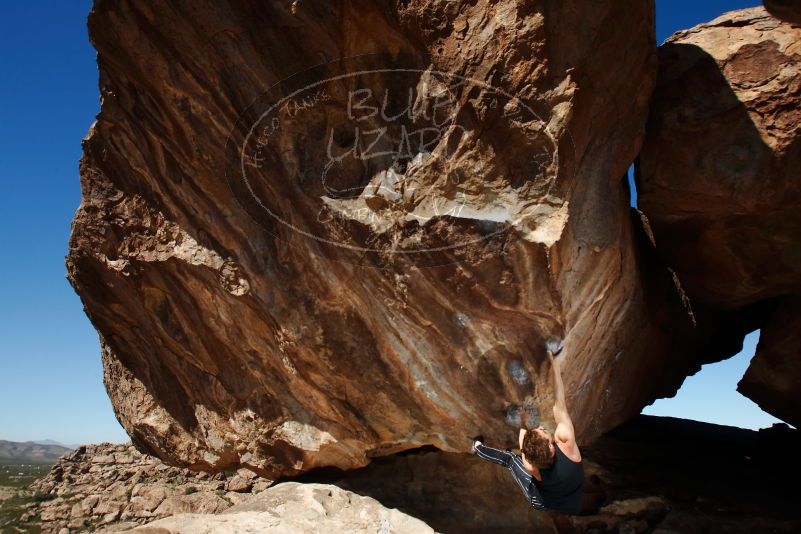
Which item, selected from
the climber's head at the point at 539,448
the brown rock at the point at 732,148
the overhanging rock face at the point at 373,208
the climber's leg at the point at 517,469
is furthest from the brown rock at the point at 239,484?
the brown rock at the point at 732,148

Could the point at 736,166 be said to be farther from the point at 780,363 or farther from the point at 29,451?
the point at 29,451

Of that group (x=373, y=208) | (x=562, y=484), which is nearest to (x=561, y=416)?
(x=562, y=484)

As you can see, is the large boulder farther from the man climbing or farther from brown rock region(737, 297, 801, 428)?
the man climbing

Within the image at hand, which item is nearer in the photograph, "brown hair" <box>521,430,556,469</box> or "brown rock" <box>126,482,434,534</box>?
"brown hair" <box>521,430,556,469</box>

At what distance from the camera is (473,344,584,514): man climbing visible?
4309 mm

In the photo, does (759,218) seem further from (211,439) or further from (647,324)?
(211,439)

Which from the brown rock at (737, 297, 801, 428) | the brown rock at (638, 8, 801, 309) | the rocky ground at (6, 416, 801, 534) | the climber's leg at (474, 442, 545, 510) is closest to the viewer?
the climber's leg at (474, 442, 545, 510)

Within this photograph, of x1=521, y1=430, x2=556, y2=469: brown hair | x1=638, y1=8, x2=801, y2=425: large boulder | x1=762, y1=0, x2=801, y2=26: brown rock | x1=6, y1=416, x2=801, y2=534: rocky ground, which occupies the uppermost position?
x1=762, y1=0, x2=801, y2=26: brown rock

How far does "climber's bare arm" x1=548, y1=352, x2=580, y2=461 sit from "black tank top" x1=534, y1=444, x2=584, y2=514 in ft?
0.28

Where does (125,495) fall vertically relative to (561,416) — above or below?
below

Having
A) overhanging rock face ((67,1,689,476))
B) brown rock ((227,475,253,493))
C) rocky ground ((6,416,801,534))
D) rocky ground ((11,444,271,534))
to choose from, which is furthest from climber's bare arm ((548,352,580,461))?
brown rock ((227,475,253,493))

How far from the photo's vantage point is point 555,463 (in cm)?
438

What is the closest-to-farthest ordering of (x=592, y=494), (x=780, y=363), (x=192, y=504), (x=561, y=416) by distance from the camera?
(x=561, y=416) → (x=780, y=363) → (x=592, y=494) → (x=192, y=504)

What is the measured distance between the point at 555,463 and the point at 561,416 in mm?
367
